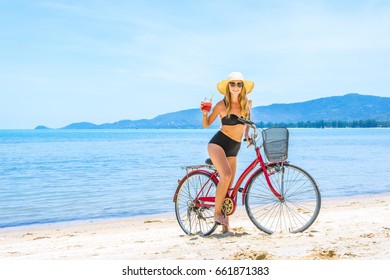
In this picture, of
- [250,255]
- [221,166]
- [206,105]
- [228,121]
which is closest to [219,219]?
[221,166]

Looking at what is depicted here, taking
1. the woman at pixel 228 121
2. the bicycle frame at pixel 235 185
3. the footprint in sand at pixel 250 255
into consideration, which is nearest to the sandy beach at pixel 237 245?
the footprint in sand at pixel 250 255

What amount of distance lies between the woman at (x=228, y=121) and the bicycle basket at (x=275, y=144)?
1.08ft

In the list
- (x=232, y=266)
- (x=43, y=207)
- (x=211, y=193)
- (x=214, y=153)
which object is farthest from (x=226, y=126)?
(x=43, y=207)

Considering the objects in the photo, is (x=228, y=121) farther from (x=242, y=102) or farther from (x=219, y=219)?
(x=219, y=219)

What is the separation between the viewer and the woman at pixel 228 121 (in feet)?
20.0

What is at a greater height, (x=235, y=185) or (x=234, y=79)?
(x=234, y=79)

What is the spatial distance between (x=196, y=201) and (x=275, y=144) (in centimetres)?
141

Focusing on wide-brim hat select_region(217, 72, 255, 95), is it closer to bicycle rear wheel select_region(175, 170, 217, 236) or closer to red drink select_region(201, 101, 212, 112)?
red drink select_region(201, 101, 212, 112)

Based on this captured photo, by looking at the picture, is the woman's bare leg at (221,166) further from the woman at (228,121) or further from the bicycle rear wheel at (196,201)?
the bicycle rear wheel at (196,201)

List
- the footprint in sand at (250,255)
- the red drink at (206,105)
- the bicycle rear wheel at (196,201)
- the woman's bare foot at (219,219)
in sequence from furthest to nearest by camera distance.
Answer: the bicycle rear wheel at (196,201) < the woman's bare foot at (219,219) < the red drink at (206,105) < the footprint in sand at (250,255)

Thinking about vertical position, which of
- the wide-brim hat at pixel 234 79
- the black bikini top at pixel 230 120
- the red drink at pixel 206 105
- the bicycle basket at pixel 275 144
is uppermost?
the wide-brim hat at pixel 234 79

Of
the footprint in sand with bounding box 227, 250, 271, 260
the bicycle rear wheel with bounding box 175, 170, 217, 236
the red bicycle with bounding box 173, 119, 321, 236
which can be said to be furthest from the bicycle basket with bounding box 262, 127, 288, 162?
the footprint in sand with bounding box 227, 250, 271, 260

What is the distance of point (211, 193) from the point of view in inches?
263

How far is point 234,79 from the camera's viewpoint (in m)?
6.05
